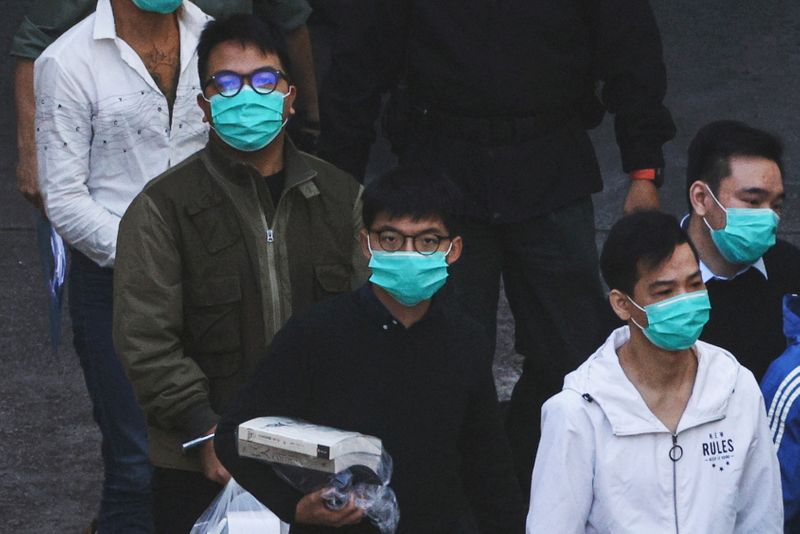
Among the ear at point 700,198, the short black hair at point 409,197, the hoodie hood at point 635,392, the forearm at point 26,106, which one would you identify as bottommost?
the hoodie hood at point 635,392

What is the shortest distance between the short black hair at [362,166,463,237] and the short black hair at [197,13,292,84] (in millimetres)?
590

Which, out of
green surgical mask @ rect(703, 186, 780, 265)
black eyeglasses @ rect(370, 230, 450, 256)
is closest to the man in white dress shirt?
black eyeglasses @ rect(370, 230, 450, 256)

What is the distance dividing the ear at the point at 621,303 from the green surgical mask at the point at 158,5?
4.97ft

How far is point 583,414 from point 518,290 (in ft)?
5.34

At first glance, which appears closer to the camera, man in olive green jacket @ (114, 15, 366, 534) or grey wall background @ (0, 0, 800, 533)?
man in olive green jacket @ (114, 15, 366, 534)

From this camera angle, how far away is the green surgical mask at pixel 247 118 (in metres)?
4.62

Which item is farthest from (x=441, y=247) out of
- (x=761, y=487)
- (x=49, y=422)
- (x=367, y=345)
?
(x=49, y=422)

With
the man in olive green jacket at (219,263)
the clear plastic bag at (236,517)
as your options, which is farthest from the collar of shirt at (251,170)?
the clear plastic bag at (236,517)

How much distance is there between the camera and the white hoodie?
395 cm

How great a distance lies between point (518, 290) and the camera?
5.57 meters

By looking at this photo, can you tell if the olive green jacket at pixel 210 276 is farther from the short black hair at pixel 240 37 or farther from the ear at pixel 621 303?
the ear at pixel 621 303

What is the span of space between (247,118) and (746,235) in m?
1.24

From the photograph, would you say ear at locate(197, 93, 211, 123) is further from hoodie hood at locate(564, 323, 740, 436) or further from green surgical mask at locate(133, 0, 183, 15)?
hoodie hood at locate(564, 323, 740, 436)

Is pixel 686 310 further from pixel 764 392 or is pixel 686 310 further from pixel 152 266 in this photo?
pixel 152 266
